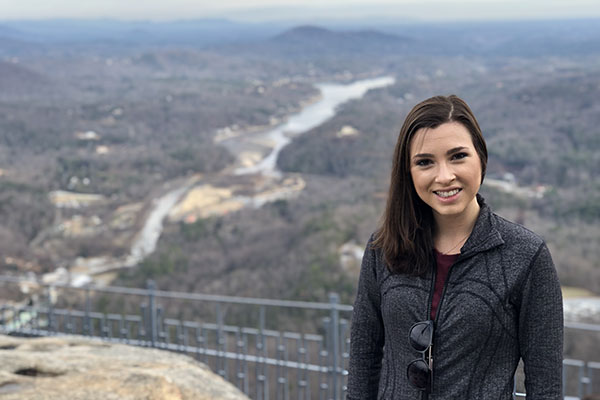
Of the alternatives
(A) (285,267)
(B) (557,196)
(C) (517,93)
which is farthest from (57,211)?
(C) (517,93)

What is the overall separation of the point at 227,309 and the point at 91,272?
1166 cm

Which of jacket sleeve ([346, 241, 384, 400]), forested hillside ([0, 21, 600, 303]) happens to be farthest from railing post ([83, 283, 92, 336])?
forested hillside ([0, 21, 600, 303])

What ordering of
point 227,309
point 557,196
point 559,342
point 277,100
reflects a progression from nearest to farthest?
point 559,342 → point 227,309 → point 557,196 → point 277,100

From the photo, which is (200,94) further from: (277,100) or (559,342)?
(559,342)

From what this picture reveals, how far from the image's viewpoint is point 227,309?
53.6 ft

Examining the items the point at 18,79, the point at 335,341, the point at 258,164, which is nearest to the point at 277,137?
the point at 258,164

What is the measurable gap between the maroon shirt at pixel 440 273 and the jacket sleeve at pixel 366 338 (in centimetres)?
18

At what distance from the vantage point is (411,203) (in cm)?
177

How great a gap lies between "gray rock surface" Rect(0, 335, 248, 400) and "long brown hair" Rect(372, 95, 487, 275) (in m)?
1.46

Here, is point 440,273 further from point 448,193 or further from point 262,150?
point 262,150

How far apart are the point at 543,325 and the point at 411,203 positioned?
1.46 ft

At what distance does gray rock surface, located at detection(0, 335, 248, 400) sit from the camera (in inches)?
108

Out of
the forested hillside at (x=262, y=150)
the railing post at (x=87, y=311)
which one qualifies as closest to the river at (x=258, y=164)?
the forested hillside at (x=262, y=150)

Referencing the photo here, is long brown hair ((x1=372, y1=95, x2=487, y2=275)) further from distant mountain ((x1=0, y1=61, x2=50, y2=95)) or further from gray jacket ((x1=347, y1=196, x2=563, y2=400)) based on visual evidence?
distant mountain ((x1=0, y1=61, x2=50, y2=95))
